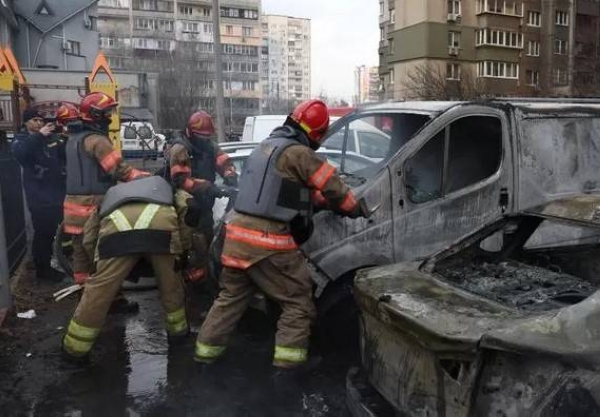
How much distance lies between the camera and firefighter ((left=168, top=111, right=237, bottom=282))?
218 inches

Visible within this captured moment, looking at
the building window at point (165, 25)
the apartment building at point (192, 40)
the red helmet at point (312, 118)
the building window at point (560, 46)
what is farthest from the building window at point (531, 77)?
the red helmet at point (312, 118)

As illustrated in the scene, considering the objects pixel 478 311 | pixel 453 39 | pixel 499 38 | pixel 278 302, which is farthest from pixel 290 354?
pixel 499 38

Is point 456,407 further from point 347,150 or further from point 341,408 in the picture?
point 347,150

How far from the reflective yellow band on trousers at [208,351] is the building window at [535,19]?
1946 inches

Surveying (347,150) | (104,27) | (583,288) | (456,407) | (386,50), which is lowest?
(456,407)

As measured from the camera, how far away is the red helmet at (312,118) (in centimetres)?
A: 413

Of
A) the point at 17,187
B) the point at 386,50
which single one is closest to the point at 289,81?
the point at 386,50

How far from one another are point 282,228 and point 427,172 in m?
1.25

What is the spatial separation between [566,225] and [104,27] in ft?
244

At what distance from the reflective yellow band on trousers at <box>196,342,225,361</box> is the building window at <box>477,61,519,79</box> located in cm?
4566

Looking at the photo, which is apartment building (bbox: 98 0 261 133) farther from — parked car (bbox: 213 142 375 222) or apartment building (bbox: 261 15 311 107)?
parked car (bbox: 213 142 375 222)

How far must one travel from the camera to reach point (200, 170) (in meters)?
6.51

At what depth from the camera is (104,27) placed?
70.8 m

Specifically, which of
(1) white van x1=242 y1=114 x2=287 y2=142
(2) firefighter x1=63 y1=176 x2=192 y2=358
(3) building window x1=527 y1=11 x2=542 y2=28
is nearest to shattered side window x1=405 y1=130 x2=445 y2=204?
(2) firefighter x1=63 y1=176 x2=192 y2=358
